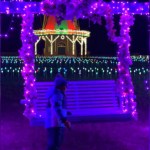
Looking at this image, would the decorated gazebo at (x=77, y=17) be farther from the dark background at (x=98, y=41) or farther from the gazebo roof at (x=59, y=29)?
the dark background at (x=98, y=41)

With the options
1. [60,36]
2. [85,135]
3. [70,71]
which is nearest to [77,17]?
[85,135]

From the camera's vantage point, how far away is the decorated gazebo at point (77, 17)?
1030 centimetres

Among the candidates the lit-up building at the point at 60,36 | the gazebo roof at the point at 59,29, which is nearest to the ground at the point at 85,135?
the gazebo roof at the point at 59,29

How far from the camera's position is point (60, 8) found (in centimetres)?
1022

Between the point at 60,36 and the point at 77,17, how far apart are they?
30.1 metres

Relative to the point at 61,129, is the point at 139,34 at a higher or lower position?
higher

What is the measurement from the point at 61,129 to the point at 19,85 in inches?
496

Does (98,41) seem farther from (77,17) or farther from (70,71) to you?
(77,17)

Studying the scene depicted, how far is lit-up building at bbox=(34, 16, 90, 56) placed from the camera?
38344 millimetres

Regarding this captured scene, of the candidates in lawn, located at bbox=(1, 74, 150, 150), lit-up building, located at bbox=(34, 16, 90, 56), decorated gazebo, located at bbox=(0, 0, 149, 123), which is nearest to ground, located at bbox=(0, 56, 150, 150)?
lawn, located at bbox=(1, 74, 150, 150)

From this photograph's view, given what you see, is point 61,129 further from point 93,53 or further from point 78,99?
point 93,53

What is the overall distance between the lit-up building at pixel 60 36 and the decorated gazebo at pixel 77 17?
84.7 ft

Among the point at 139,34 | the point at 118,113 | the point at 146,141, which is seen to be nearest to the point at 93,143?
the point at 146,141

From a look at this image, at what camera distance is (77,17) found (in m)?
10.6
